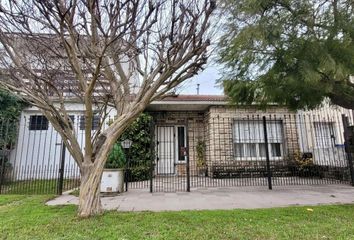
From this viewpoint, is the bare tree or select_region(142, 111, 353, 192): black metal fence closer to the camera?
the bare tree

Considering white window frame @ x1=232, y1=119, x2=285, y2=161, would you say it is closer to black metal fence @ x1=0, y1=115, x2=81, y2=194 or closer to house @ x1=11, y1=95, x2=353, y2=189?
house @ x1=11, y1=95, x2=353, y2=189

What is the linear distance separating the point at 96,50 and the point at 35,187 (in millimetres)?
6457

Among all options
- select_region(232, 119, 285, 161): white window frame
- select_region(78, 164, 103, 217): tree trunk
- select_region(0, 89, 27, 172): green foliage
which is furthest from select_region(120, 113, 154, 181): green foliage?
select_region(78, 164, 103, 217): tree trunk

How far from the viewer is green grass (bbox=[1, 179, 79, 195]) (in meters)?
8.04

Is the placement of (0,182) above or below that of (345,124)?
below

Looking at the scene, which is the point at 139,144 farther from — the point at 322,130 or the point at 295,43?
the point at 322,130

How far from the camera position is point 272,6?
534 cm

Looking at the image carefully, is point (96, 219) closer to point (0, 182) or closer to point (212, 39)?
point (212, 39)

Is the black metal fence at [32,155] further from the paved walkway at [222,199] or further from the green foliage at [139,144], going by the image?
the paved walkway at [222,199]

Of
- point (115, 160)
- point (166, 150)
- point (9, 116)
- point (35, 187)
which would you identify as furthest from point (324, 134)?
point (9, 116)

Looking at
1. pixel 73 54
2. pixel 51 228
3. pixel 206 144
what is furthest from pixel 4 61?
pixel 206 144

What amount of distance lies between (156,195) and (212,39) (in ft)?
14.9

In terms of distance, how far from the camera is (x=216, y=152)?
37.1 ft

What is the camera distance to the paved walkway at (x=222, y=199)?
5863 mm
